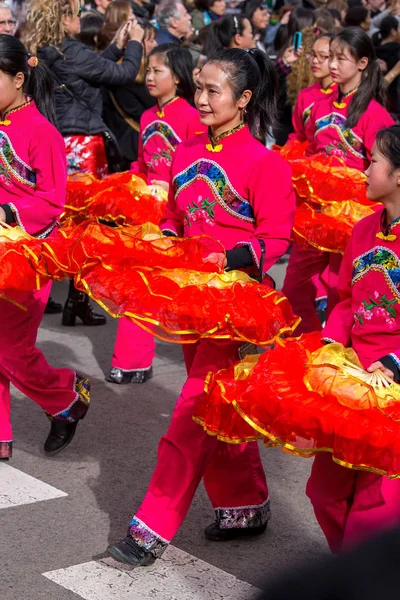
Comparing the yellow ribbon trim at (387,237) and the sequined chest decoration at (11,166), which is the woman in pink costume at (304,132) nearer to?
the sequined chest decoration at (11,166)

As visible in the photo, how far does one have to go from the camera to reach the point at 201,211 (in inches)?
159

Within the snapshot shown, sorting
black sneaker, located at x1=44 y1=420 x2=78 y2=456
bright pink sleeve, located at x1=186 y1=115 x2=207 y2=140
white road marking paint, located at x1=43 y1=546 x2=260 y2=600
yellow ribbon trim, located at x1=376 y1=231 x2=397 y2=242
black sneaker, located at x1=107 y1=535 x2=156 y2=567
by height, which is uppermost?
yellow ribbon trim, located at x1=376 y1=231 x2=397 y2=242

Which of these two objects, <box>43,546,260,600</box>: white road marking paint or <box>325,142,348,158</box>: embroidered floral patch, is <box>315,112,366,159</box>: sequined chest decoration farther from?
<box>43,546,260,600</box>: white road marking paint

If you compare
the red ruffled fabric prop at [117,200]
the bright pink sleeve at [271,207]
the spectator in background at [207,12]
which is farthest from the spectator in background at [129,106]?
the bright pink sleeve at [271,207]

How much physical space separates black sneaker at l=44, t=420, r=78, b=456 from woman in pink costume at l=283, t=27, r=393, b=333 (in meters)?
1.98

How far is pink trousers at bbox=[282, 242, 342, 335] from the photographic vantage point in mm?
6195

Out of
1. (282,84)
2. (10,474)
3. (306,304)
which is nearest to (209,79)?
(10,474)

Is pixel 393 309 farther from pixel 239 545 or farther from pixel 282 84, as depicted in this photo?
pixel 282 84

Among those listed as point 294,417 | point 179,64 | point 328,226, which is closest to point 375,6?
point 179,64

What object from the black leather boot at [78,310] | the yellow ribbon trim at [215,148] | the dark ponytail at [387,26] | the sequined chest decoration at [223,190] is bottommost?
the black leather boot at [78,310]

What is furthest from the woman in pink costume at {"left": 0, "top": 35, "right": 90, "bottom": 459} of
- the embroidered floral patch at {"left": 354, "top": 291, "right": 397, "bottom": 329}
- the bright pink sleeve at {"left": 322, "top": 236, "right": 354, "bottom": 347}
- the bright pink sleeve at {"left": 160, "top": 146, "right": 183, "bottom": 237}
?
the embroidered floral patch at {"left": 354, "top": 291, "right": 397, "bottom": 329}

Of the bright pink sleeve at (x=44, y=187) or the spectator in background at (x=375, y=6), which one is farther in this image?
the spectator in background at (x=375, y=6)

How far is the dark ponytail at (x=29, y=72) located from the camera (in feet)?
15.4

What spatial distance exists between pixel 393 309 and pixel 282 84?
7425mm
